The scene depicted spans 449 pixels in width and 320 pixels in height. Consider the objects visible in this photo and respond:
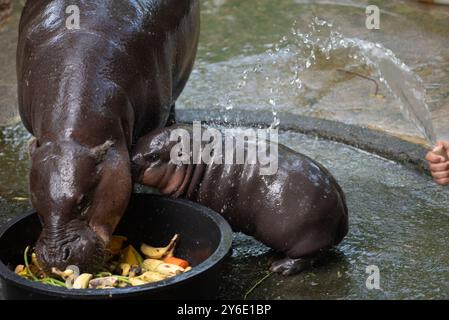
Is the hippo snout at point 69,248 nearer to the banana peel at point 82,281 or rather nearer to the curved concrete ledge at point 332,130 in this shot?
the banana peel at point 82,281

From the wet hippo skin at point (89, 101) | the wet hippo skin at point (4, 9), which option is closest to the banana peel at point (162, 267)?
the wet hippo skin at point (89, 101)

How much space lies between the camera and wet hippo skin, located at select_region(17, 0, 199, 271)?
368 cm

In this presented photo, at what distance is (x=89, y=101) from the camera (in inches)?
154

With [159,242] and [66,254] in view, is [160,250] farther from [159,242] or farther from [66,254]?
[66,254]

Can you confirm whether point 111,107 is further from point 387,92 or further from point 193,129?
point 387,92

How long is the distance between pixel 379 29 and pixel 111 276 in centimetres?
514

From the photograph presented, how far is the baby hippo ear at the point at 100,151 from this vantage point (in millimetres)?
3758

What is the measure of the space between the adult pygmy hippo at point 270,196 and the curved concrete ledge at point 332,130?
4.77 feet

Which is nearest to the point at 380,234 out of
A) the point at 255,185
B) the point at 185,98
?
the point at 255,185

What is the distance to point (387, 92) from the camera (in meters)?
6.62

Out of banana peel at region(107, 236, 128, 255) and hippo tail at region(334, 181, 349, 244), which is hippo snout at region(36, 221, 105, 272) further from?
hippo tail at region(334, 181, 349, 244)

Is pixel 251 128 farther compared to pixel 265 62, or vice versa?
pixel 265 62

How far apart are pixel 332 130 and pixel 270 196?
1907 millimetres

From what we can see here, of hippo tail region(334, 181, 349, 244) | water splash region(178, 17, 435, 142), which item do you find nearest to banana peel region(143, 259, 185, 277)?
hippo tail region(334, 181, 349, 244)
